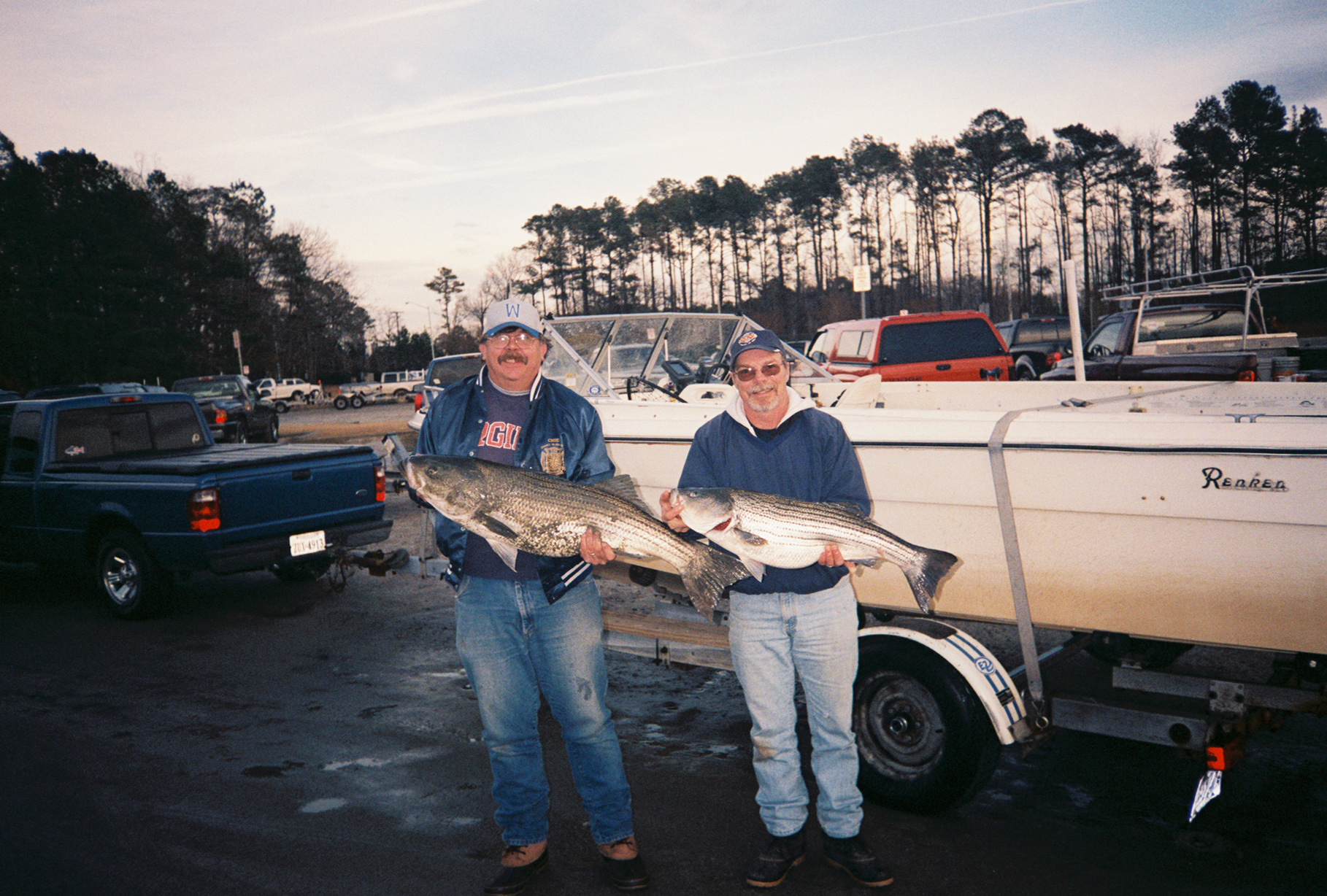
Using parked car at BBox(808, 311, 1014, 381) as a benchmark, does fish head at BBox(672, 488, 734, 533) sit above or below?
below

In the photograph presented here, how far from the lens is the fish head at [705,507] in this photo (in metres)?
2.91

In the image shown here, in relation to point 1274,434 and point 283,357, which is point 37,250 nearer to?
point 283,357

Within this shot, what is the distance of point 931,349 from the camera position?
13.8m

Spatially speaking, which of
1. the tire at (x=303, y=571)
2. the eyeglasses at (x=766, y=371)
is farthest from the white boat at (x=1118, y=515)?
the tire at (x=303, y=571)

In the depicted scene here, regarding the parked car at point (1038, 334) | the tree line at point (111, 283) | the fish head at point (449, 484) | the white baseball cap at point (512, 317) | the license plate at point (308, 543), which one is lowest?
the license plate at point (308, 543)

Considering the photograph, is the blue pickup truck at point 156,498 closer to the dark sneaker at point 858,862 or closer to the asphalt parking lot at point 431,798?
Answer: the asphalt parking lot at point 431,798

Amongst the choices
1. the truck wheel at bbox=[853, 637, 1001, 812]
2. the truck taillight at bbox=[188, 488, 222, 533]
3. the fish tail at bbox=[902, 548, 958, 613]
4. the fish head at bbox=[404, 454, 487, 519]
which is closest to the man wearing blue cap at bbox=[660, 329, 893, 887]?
the fish tail at bbox=[902, 548, 958, 613]

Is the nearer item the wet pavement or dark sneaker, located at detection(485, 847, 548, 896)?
dark sneaker, located at detection(485, 847, 548, 896)

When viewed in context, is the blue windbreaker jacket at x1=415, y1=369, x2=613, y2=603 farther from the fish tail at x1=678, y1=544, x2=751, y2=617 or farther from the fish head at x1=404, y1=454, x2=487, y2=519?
the fish tail at x1=678, y1=544, x2=751, y2=617

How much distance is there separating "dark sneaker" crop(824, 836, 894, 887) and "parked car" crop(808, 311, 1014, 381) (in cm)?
1054

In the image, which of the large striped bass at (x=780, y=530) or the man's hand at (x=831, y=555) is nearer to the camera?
the large striped bass at (x=780, y=530)

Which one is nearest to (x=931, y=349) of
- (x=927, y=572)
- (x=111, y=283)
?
(x=927, y=572)

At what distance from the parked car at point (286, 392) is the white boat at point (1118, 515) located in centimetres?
4543

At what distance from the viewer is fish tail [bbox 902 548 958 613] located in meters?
3.12
